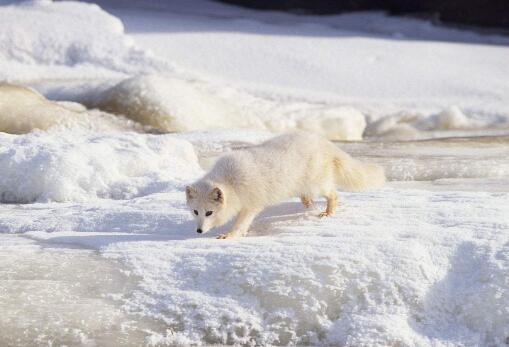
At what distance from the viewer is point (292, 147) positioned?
3.48 m

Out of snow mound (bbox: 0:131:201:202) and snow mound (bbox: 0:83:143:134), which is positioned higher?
snow mound (bbox: 0:83:143:134)

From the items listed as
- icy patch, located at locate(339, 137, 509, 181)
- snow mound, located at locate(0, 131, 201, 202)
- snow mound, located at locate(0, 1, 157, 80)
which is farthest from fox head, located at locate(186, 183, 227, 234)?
snow mound, located at locate(0, 1, 157, 80)

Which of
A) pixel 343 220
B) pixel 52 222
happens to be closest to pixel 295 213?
pixel 343 220

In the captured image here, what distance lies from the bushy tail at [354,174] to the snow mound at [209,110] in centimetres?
300

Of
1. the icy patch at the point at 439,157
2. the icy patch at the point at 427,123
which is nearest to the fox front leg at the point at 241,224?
the icy patch at the point at 439,157

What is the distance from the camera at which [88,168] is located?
13.8ft

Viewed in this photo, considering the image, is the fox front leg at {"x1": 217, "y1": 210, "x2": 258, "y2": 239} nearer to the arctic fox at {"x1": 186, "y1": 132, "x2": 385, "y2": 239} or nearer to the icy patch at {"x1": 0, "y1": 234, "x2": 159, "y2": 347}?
the arctic fox at {"x1": 186, "y1": 132, "x2": 385, "y2": 239}

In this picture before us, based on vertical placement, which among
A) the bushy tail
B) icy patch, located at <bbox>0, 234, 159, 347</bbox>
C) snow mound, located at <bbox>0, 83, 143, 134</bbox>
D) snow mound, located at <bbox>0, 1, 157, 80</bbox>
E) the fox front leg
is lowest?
icy patch, located at <bbox>0, 234, 159, 347</bbox>

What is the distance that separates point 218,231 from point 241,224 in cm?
17

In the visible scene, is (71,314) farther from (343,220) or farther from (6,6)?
(6,6)

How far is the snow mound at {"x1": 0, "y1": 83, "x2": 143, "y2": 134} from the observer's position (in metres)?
5.94

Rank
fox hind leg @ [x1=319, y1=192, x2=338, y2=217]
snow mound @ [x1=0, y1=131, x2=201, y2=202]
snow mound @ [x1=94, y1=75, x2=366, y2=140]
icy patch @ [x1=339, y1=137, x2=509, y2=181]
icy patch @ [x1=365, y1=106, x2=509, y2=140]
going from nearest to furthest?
fox hind leg @ [x1=319, y1=192, x2=338, y2=217] < snow mound @ [x1=0, y1=131, x2=201, y2=202] < icy patch @ [x1=339, y1=137, x2=509, y2=181] < snow mound @ [x1=94, y1=75, x2=366, y2=140] < icy patch @ [x1=365, y1=106, x2=509, y2=140]

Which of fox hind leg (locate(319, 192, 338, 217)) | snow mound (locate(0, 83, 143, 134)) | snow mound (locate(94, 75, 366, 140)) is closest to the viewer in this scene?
fox hind leg (locate(319, 192, 338, 217))

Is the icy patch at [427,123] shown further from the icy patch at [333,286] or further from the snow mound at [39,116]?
the icy patch at [333,286]
